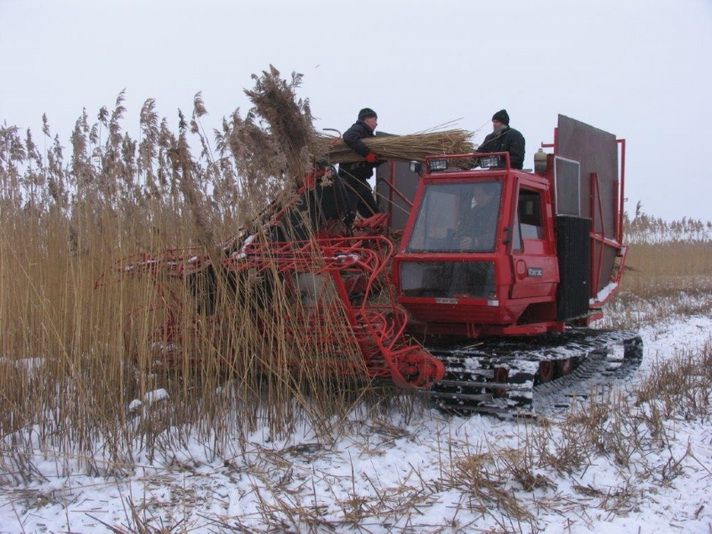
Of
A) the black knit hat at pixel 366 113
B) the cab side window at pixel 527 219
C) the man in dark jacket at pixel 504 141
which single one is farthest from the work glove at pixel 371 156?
the cab side window at pixel 527 219

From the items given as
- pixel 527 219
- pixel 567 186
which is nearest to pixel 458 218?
pixel 527 219

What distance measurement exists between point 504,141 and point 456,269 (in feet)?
5.23

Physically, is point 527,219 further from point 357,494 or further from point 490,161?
point 357,494

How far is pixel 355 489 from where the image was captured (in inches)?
153

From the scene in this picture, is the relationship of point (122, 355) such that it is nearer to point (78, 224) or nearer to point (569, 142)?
point (78, 224)

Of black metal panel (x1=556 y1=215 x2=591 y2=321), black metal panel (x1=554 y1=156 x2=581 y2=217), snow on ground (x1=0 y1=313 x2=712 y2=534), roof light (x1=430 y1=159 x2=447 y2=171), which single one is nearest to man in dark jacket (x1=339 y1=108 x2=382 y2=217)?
roof light (x1=430 y1=159 x2=447 y2=171)

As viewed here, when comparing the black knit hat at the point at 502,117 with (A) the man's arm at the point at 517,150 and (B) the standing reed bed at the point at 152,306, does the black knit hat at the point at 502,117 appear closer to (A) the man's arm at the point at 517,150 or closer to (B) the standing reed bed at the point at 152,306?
(A) the man's arm at the point at 517,150

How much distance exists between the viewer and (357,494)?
379 cm

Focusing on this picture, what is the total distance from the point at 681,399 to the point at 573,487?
1975 mm

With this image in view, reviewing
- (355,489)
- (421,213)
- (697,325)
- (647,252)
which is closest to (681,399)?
(421,213)

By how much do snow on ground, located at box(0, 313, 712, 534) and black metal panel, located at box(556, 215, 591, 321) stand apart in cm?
204

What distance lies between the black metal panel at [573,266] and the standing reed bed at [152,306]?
92.8 inches

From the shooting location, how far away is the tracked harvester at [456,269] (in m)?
4.90

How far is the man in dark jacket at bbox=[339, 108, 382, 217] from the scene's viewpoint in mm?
6488
